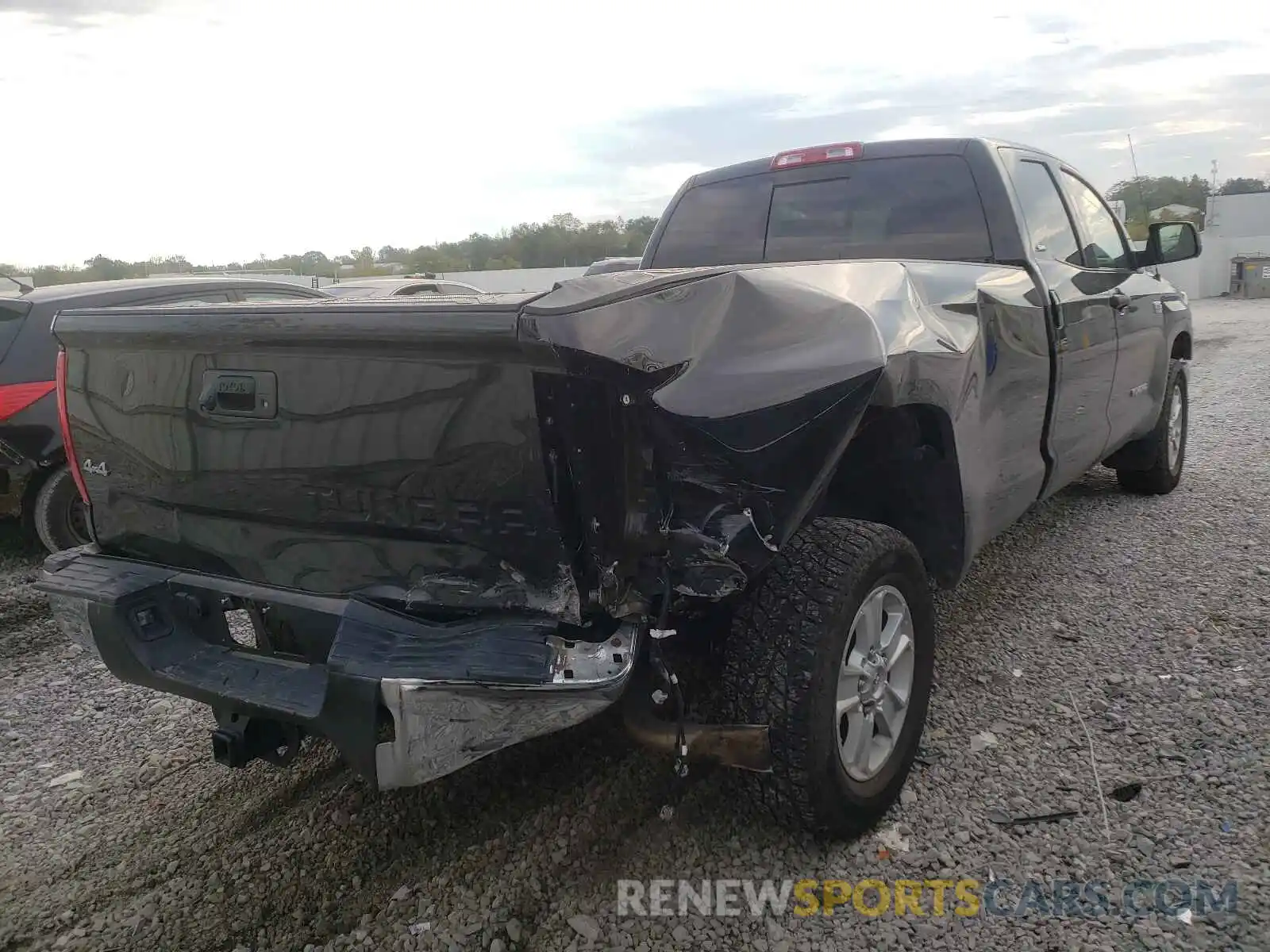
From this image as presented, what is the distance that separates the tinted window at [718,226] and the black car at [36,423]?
7.78 ft

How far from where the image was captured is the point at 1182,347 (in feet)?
18.6

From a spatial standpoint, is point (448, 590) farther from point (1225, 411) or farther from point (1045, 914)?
point (1225, 411)

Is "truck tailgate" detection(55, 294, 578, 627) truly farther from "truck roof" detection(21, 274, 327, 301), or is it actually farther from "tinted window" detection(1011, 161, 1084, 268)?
"truck roof" detection(21, 274, 327, 301)

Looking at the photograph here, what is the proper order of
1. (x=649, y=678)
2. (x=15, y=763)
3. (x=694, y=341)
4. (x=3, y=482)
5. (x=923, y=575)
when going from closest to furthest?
(x=694, y=341) < (x=649, y=678) < (x=923, y=575) < (x=15, y=763) < (x=3, y=482)

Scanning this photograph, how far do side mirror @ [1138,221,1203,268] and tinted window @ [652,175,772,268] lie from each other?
6.99ft

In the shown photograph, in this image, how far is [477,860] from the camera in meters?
2.58

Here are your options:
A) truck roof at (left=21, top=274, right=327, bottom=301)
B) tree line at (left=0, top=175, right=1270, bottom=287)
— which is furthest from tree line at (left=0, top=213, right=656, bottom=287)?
truck roof at (left=21, top=274, right=327, bottom=301)

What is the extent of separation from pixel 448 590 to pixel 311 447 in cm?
50

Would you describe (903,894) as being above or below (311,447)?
below

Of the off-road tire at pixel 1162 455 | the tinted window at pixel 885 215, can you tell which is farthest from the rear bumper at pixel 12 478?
the off-road tire at pixel 1162 455

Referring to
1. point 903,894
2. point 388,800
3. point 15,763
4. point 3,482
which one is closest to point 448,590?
point 388,800

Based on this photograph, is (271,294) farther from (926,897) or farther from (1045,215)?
(926,897)

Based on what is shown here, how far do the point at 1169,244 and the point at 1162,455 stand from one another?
1253mm

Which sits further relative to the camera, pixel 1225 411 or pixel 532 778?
pixel 1225 411
